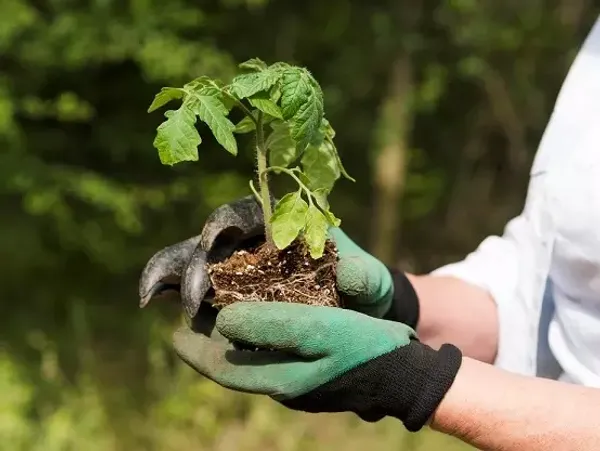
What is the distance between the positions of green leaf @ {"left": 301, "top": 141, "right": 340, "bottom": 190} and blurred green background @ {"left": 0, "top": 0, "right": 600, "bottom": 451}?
5.64ft

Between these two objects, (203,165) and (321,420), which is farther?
(203,165)

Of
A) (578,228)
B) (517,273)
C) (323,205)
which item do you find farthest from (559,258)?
(323,205)

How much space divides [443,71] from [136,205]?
188 centimetres

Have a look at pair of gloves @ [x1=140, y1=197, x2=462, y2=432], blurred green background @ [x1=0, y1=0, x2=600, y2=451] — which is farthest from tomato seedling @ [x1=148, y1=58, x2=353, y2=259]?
blurred green background @ [x1=0, y1=0, x2=600, y2=451]

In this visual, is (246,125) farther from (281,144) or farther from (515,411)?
(515,411)

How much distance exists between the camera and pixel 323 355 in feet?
4.29

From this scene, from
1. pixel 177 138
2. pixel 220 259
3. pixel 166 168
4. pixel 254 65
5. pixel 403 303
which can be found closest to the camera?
pixel 177 138

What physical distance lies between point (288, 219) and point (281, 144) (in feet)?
0.66

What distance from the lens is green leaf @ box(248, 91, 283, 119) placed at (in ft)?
4.26

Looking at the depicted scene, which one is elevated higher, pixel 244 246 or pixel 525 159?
pixel 244 246

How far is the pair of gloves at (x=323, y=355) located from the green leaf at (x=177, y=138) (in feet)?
0.73

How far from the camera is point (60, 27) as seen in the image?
3016 millimetres

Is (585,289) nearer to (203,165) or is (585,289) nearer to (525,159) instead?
(203,165)

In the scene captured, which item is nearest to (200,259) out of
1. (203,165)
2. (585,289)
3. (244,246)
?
→ (244,246)
